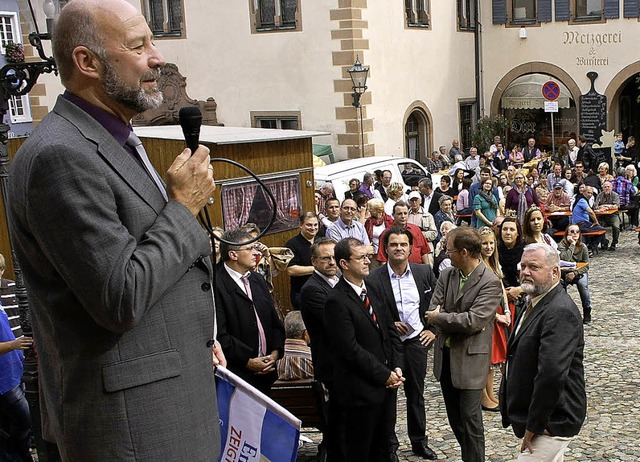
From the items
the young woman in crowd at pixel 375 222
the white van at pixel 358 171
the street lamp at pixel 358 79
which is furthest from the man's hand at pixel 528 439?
the street lamp at pixel 358 79

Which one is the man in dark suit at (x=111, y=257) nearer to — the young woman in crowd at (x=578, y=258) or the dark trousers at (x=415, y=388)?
the dark trousers at (x=415, y=388)

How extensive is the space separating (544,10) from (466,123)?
13.4ft

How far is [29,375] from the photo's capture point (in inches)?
221

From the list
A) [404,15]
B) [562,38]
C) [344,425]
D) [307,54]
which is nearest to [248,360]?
[344,425]

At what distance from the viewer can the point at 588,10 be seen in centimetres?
2448

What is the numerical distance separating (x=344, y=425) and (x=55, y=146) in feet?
14.3

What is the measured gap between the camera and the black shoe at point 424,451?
6.48m

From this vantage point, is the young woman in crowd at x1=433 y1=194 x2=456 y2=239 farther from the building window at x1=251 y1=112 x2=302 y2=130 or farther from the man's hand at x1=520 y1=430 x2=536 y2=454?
the building window at x1=251 y1=112 x2=302 y2=130

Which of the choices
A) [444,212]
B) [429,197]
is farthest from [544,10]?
[444,212]

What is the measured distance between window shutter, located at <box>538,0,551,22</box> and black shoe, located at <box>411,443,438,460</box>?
69.4 ft

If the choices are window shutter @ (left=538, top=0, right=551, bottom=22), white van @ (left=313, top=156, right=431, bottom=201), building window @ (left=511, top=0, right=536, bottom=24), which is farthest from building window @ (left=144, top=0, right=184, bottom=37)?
window shutter @ (left=538, top=0, right=551, bottom=22)

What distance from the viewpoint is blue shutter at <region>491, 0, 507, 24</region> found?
2570 cm

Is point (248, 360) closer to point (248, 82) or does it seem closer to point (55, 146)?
point (55, 146)

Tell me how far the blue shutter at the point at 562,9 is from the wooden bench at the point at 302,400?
21357 mm
